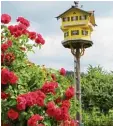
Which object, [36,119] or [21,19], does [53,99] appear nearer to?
[36,119]

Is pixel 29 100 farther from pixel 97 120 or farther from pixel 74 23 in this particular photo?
pixel 97 120

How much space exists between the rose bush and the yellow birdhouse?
671 centimetres

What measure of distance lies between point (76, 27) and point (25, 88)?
7531mm

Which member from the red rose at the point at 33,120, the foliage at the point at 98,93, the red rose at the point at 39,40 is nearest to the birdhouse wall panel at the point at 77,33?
the foliage at the point at 98,93

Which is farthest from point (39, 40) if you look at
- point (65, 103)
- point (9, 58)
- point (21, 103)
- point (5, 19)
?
point (21, 103)

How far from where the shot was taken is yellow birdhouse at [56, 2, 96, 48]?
1177 cm

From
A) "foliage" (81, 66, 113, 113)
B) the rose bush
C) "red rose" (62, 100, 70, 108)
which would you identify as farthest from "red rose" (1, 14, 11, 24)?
"foliage" (81, 66, 113, 113)

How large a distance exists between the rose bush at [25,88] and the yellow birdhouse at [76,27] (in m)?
6.71

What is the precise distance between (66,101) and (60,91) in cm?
14

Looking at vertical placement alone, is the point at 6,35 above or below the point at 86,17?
below

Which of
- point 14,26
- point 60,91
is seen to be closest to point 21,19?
point 14,26

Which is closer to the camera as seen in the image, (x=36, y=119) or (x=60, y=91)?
(x=36, y=119)

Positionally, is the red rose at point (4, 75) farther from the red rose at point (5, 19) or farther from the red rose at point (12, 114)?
the red rose at point (5, 19)

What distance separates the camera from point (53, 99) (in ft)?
15.3
